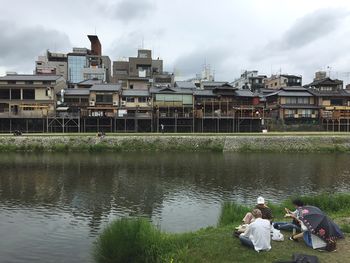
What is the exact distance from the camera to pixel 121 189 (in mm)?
25156

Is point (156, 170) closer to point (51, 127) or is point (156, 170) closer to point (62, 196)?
point (62, 196)

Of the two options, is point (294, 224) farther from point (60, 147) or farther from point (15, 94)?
point (15, 94)

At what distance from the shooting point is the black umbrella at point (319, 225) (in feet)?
36.7

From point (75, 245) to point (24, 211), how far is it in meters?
6.51

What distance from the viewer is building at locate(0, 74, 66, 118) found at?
6650cm

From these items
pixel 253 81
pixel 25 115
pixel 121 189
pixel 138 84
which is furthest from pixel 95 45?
pixel 121 189

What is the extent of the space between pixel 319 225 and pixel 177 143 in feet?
134

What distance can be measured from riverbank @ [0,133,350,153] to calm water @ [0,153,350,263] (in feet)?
20.2

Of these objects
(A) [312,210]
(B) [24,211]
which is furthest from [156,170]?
(A) [312,210]

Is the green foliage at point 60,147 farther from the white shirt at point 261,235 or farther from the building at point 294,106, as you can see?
the building at point 294,106

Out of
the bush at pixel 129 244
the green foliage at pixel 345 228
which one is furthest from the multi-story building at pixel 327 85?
the bush at pixel 129 244

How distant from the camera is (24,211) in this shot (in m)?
19.5

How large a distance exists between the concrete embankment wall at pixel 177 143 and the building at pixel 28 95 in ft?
50.4

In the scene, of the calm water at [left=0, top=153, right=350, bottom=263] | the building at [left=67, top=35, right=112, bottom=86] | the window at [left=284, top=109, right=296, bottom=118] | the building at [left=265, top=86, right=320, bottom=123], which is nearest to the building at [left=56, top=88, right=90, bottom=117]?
the calm water at [left=0, top=153, right=350, bottom=263]
